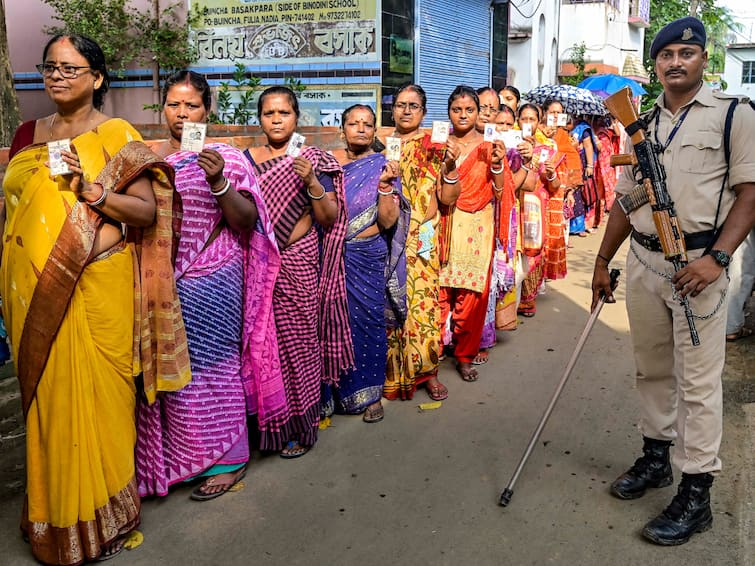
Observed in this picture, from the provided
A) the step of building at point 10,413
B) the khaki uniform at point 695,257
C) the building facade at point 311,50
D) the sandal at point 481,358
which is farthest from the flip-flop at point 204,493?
the building facade at point 311,50

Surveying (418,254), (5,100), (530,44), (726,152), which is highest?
(530,44)

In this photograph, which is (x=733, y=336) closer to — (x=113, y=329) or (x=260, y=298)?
(x=260, y=298)

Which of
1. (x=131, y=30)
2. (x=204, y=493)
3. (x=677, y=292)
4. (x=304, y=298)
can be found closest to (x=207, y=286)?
(x=304, y=298)

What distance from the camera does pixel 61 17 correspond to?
29.8 ft

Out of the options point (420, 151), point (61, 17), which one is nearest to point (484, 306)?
point (420, 151)

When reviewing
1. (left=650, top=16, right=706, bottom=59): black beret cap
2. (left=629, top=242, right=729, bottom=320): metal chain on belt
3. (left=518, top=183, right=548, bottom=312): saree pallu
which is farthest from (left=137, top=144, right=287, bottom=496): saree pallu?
(left=518, top=183, right=548, bottom=312): saree pallu

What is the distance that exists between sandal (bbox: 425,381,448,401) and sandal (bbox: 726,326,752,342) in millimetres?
2626

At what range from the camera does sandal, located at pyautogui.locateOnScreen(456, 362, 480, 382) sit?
5016 millimetres

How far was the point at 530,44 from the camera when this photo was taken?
14016 mm

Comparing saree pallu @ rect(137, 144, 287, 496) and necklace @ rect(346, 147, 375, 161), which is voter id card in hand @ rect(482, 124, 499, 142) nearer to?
necklace @ rect(346, 147, 375, 161)

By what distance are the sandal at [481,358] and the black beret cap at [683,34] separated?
9.29ft

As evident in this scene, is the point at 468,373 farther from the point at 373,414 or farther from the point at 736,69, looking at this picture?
the point at 736,69

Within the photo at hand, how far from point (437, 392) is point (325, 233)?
54.8 inches

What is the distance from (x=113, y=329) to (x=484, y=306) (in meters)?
2.80
